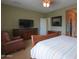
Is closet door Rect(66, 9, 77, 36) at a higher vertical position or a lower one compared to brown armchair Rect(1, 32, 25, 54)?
higher

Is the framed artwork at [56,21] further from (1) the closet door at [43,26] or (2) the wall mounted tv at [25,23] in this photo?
(2) the wall mounted tv at [25,23]

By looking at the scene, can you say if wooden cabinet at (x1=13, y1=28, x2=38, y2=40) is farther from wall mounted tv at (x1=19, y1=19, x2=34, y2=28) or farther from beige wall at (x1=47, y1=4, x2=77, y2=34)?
beige wall at (x1=47, y1=4, x2=77, y2=34)

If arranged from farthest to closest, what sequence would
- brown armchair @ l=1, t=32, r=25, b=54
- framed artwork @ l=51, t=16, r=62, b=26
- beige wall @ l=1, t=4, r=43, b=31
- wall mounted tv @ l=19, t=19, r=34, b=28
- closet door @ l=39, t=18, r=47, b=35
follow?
closet door @ l=39, t=18, r=47, b=35 < wall mounted tv @ l=19, t=19, r=34, b=28 < framed artwork @ l=51, t=16, r=62, b=26 < beige wall @ l=1, t=4, r=43, b=31 < brown armchair @ l=1, t=32, r=25, b=54

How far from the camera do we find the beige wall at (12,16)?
6.24m

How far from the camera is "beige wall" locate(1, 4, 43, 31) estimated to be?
624 cm

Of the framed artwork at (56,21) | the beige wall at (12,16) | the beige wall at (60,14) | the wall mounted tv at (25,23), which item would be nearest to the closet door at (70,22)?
the beige wall at (60,14)

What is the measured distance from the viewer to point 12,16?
22.2 ft

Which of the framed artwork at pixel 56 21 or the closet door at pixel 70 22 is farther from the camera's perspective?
the framed artwork at pixel 56 21

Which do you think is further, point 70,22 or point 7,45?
point 70,22

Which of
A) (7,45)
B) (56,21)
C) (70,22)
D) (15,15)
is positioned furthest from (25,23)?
(7,45)

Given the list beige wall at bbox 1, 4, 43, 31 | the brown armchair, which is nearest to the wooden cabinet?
beige wall at bbox 1, 4, 43, 31

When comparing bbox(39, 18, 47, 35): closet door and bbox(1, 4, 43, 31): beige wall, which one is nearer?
bbox(1, 4, 43, 31): beige wall

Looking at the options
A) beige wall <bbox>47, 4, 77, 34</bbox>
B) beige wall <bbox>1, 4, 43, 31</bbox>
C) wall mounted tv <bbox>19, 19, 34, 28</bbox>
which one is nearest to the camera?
beige wall <bbox>1, 4, 43, 31</bbox>

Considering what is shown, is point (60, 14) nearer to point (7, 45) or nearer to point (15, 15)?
point (15, 15)
